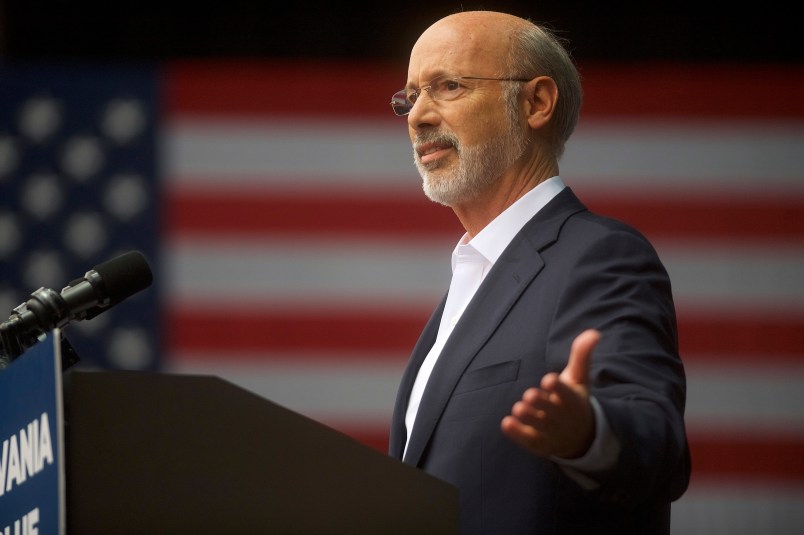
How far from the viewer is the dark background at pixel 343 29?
12.2 feet

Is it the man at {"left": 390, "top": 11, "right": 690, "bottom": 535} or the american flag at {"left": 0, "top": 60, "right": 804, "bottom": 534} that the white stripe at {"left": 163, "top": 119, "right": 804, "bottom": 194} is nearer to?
the american flag at {"left": 0, "top": 60, "right": 804, "bottom": 534}

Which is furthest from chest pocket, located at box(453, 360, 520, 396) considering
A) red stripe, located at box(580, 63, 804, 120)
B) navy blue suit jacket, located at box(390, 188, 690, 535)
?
red stripe, located at box(580, 63, 804, 120)

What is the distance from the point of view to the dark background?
3.73 metres

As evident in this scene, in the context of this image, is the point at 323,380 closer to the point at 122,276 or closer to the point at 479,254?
the point at 479,254

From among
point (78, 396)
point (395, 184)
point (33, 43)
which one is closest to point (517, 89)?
point (78, 396)

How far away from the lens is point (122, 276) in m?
1.32

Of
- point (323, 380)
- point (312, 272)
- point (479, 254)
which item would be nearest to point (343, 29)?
point (312, 272)

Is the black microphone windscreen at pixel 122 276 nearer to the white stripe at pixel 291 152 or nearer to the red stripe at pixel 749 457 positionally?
the white stripe at pixel 291 152

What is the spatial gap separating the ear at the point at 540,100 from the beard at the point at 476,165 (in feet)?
0.11

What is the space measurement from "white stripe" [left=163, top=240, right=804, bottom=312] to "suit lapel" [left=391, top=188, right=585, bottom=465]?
2043 millimetres

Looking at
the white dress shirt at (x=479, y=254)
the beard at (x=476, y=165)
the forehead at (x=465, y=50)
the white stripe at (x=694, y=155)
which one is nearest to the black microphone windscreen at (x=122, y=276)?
the white dress shirt at (x=479, y=254)

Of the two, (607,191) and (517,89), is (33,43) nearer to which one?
(607,191)

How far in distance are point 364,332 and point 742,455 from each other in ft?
4.19

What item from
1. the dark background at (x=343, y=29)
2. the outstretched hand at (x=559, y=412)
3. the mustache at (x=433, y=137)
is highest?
the dark background at (x=343, y=29)
